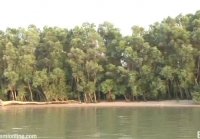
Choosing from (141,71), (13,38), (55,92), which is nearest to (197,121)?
(141,71)

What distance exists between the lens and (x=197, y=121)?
27875 millimetres

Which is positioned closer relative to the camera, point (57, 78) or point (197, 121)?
point (197, 121)

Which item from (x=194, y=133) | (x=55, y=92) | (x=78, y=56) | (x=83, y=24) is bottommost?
(x=194, y=133)

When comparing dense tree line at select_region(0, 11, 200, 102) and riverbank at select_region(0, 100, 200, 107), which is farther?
dense tree line at select_region(0, 11, 200, 102)

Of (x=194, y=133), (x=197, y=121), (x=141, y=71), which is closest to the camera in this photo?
(x=194, y=133)

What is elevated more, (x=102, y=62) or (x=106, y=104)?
(x=102, y=62)

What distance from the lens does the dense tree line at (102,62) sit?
50656mm

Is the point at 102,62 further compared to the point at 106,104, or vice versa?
the point at 102,62

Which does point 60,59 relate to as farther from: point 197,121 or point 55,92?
point 197,121

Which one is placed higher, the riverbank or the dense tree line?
the dense tree line

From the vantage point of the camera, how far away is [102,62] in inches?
2202

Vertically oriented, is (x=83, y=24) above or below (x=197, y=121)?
above

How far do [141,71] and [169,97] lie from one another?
4688 mm

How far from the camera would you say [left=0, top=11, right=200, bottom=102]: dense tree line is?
166 ft
